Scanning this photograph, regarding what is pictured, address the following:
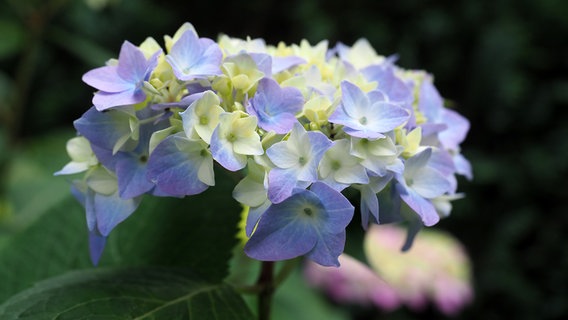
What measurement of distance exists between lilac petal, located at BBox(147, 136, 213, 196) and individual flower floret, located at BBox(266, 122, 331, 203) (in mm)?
54

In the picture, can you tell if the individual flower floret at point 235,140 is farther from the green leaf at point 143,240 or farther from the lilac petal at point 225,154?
the green leaf at point 143,240

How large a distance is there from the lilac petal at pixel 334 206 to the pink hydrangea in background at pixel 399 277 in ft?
4.01

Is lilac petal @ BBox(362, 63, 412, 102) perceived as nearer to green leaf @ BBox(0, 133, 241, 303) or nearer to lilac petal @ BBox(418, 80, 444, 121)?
lilac petal @ BBox(418, 80, 444, 121)

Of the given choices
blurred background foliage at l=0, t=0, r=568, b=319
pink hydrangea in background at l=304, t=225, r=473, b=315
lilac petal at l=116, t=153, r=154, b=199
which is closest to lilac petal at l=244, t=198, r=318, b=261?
lilac petal at l=116, t=153, r=154, b=199

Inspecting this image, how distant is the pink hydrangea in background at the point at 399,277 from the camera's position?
1.72 metres

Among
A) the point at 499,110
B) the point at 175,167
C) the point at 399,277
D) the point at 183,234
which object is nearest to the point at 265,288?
the point at 183,234

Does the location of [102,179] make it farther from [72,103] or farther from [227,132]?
[72,103]

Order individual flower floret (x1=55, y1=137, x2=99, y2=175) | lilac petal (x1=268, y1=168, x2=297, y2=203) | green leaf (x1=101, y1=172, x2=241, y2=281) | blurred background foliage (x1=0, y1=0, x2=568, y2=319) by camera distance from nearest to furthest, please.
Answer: lilac petal (x1=268, y1=168, x2=297, y2=203) < individual flower floret (x1=55, y1=137, x2=99, y2=175) < green leaf (x1=101, y1=172, x2=241, y2=281) < blurred background foliage (x1=0, y1=0, x2=568, y2=319)

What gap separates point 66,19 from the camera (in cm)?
375

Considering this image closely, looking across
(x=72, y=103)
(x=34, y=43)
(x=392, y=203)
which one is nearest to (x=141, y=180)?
(x=392, y=203)

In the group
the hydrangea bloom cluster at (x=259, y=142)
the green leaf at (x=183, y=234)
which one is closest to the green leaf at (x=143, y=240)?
the green leaf at (x=183, y=234)

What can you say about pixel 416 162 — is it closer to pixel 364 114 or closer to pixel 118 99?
pixel 364 114

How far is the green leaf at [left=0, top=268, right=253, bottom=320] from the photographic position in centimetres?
51

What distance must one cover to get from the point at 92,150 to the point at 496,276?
2.42 meters
